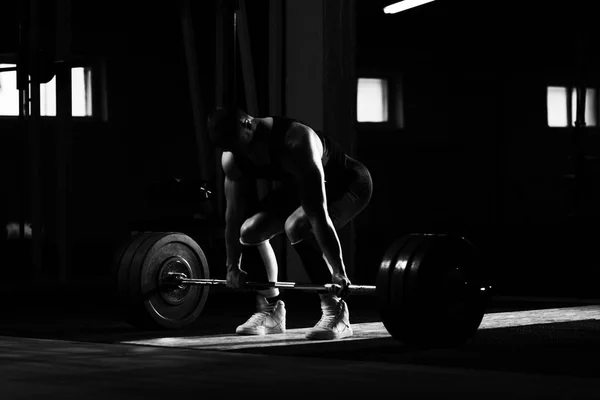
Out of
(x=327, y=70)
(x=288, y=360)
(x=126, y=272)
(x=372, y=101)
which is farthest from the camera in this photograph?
(x=372, y=101)

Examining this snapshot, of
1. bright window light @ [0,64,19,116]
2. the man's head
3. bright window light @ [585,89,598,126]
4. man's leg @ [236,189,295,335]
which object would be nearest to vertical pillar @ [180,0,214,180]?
bright window light @ [0,64,19,116]

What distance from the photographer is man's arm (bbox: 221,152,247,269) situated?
4574mm

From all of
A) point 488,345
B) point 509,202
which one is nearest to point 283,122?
point 488,345

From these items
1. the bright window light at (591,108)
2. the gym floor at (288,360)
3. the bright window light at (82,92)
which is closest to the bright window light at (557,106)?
the bright window light at (591,108)

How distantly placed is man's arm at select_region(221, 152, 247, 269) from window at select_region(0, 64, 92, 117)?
7.13 meters

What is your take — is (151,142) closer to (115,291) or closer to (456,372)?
(115,291)

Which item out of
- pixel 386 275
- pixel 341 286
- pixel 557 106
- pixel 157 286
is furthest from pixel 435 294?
pixel 557 106

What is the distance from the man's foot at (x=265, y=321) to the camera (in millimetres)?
4777

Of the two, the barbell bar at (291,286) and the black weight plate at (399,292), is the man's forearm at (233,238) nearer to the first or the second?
the barbell bar at (291,286)

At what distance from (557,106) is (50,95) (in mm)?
5997

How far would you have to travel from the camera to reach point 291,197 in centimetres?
467

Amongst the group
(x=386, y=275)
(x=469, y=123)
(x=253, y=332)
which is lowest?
(x=253, y=332)

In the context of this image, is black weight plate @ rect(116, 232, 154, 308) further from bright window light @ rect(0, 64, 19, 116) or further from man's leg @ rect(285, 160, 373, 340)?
bright window light @ rect(0, 64, 19, 116)

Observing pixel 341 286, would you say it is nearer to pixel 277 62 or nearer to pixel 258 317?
pixel 258 317
